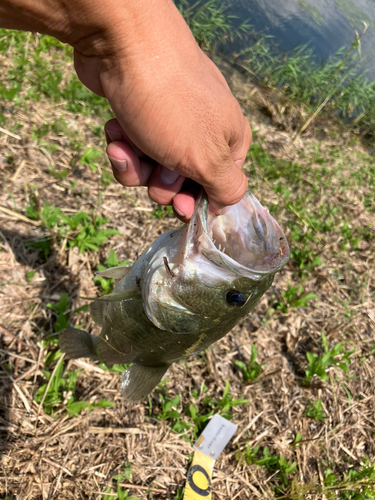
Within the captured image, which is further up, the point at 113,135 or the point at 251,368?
the point at 113,135

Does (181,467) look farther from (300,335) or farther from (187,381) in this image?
(300,335)

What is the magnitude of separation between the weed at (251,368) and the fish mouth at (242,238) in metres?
1.74

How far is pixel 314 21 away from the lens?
31.4 ft

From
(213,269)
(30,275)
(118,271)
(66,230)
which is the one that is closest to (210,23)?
Answer: (66,230)

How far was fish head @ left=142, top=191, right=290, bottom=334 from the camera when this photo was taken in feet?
5.43

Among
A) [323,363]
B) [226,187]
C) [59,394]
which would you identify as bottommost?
[59,394]

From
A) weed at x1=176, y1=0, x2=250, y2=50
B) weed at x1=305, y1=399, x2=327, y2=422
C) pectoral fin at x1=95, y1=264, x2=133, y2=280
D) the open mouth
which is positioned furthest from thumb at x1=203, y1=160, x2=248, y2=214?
weed at x1=176, y1=0, x2=250, y2=50

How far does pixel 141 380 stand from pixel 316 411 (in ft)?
6.64

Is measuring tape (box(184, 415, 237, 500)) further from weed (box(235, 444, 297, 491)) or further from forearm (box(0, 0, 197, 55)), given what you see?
forearm (box(0, 0, 197, 55))

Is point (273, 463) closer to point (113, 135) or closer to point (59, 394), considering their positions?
point (59, 394)

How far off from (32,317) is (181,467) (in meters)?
1.81

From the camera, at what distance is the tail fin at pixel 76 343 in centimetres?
236

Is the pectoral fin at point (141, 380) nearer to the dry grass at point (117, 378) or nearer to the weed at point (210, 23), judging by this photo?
the dry grass at point (117, 378)

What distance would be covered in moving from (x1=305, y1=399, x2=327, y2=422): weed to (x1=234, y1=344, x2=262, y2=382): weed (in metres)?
0.65
